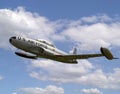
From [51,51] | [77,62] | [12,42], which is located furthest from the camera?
[77,62]

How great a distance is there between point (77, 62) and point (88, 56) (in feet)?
43.3

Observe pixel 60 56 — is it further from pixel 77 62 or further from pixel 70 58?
pixel 77 62

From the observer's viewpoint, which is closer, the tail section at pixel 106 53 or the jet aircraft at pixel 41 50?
the tail section at pixel 106 53

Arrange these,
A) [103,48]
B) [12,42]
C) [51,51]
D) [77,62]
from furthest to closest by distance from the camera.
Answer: [77,62] → [51,51] → [12,42] → [103,48]

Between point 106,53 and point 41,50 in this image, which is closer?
point 106,53

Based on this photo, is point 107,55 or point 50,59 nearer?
point 107,55

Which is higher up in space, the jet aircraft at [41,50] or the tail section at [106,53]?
the jet aircraft at [41,50]

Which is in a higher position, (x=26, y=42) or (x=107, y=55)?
(x=26, y=42)

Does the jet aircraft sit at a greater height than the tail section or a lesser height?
greater

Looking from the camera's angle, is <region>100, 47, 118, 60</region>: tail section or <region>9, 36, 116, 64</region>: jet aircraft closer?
<region>100, 47, 118, 60</region>: tail section

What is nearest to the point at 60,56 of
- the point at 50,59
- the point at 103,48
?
the point at 50,59

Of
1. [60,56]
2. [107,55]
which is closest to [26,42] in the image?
[60,56]

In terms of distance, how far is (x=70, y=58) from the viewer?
105 m

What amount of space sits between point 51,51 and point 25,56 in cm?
897
